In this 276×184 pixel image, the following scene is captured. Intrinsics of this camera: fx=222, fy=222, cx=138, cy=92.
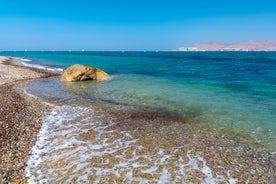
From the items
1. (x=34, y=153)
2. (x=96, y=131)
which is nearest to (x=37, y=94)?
(x=96, y=131)

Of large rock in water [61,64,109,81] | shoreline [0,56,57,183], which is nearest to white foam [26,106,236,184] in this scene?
shoreline [0,56,57,183]

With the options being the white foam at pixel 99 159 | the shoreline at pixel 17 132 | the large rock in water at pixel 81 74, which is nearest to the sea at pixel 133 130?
the white foam at pixel 99 159

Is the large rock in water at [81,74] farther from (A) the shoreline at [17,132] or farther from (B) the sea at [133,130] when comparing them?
(A) the shoreline at [17,132]

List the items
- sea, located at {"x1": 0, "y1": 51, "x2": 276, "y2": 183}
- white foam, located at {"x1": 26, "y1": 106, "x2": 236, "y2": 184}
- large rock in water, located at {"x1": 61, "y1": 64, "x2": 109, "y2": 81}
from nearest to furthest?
white foam, located at {"x1": 26, "y1": 106, "x2": 236, "y2": 184} → sea, located at {"x1": 0, "y1": 51, "x2": 276, "y2": 183} → large rock in water, located at {"x1": 61, "y1": 64, "x2": 109, "y2": 81}

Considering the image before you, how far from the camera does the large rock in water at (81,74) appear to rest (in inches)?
1035

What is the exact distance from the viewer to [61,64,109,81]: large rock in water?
26.3 meters

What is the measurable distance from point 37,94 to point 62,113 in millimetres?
6294

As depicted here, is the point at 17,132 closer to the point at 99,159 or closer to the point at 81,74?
the point at 99,159

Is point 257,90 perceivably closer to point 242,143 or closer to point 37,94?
point 242,143

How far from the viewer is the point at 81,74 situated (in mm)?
26734

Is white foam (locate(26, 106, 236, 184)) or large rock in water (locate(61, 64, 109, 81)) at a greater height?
large rock in water (locate(61, 64, 109, 81))

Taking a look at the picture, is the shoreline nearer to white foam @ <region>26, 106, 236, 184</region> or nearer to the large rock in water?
white foam @ <region>26, 106, 236, 184</region>

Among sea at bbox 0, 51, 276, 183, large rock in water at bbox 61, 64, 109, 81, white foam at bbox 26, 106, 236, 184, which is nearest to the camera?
white foam at bbox 26, 106, 236, 184

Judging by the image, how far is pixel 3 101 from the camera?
46.7ft
